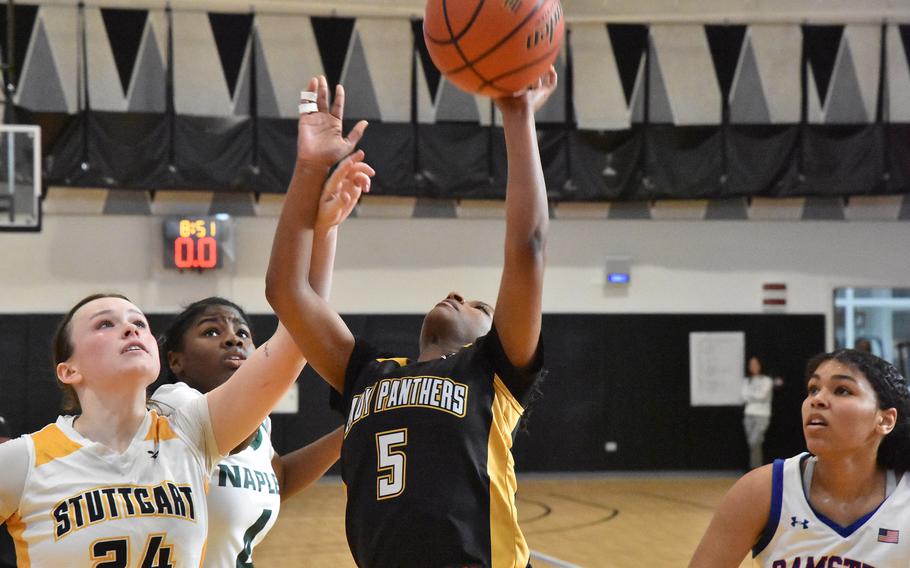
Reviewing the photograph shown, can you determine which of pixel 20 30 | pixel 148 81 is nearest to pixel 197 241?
pixel 148 81

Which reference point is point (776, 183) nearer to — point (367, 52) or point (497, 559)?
point (367, 52)

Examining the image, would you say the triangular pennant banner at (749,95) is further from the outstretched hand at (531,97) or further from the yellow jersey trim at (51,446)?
the yellow jersey trim at (51,446)

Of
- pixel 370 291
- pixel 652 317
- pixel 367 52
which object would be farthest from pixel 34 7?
pixel 652 317

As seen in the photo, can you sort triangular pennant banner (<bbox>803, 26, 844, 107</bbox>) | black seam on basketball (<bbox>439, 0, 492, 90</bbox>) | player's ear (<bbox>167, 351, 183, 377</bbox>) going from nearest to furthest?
black seam on basketball (<bbox>439, 0, 492, 90</bbox>), player's ear (<bbox>167, 351, 183, 377</bbox>), triangular pennant banner (<bbox>803, 26, 844, 107</bbox>)

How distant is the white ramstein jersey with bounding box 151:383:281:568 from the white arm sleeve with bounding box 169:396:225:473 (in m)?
0.09

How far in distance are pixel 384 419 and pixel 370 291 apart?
1152cm

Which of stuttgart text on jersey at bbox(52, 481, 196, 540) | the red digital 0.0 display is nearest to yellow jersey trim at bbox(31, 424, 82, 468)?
stuttgart text on jersey at bbox(52, 481, 196, 540)

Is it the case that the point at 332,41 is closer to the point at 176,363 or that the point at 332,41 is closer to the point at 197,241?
the point at 197,241

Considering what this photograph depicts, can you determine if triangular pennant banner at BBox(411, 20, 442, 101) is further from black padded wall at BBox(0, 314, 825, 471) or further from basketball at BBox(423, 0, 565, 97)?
basketball at BBox(423, 0, 565, 97)

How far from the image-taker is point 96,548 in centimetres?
234

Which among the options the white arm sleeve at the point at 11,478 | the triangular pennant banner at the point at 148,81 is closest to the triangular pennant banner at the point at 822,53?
the triangular pennant banner at the point at 148,81

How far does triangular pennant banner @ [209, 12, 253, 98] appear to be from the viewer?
44.1 feet

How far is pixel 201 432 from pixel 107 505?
32 centimetres

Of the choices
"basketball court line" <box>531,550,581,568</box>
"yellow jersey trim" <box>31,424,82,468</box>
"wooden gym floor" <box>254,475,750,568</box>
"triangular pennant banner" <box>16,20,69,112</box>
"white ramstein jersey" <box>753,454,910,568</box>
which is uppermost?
"triangular pennant banner" <box>16,20,69,112</box>
